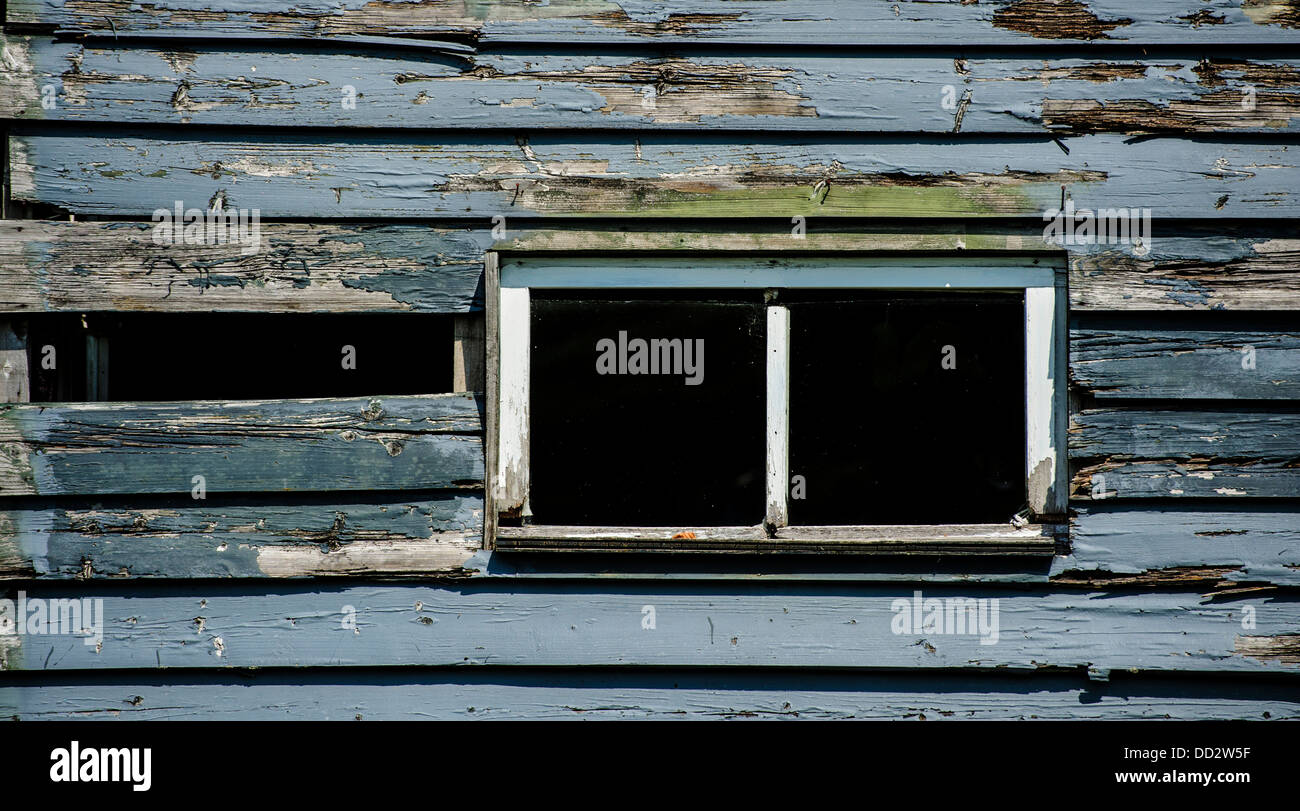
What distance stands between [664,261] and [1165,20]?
1.57 m

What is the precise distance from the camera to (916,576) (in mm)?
2160

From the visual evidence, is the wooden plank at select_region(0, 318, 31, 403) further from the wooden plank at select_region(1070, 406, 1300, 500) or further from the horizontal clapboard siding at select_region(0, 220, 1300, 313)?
the wooden plank at select_region(1070, 406, 1300, 500)

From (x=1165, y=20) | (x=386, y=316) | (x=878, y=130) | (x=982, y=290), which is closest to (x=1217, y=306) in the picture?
(x=982, y=290)

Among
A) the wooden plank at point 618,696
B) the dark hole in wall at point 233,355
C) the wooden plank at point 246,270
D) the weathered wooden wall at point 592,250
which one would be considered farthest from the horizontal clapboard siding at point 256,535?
the wooden plank at point 246,270

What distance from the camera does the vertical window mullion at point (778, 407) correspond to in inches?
87.0

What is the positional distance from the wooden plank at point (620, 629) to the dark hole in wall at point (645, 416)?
0.27 metres

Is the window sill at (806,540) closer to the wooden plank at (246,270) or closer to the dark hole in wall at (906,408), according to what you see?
the dark hole in wall at (906,408)

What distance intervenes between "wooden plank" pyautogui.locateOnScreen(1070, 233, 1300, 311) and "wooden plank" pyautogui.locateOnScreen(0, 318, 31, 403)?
2948 millimetres

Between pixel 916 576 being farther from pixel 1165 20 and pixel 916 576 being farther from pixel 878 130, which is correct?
pixel 1165 20

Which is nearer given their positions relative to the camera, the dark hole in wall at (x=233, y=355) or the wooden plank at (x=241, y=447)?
the wooden plank at (x=241, y=447)

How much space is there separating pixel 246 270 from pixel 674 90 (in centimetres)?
131

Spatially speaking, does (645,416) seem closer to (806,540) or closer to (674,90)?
(806,540)

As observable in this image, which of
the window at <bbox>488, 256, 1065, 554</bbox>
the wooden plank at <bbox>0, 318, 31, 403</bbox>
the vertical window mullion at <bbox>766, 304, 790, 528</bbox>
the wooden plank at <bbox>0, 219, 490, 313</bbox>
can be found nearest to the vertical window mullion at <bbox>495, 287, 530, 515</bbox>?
the window at <bbox>488, 256, 1065, 554</bbox>

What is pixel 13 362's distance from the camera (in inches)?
85.4
